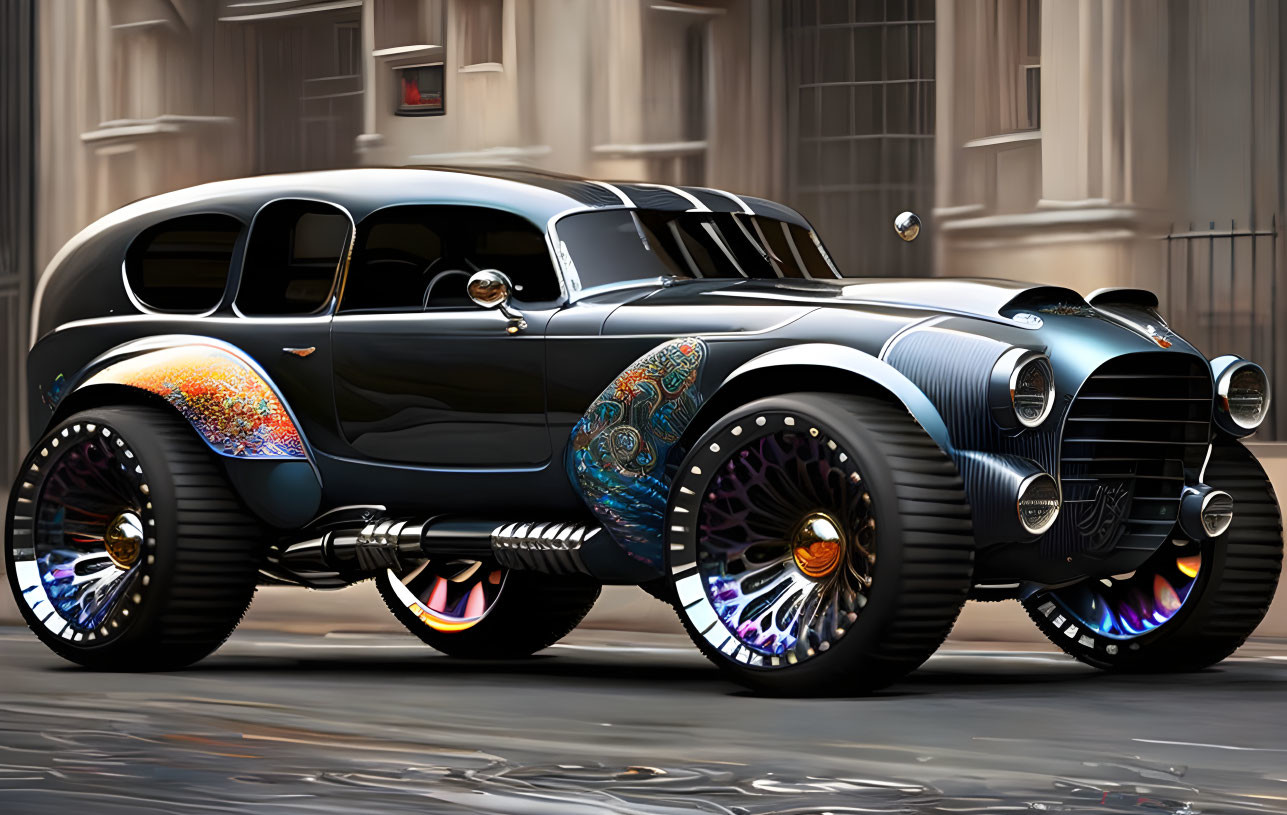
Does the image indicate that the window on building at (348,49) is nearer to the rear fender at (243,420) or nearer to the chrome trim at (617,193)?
the rear fender at (243,420)

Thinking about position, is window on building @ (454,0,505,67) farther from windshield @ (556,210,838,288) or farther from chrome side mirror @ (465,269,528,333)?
chrome side mirror @ (465,269,528,333)

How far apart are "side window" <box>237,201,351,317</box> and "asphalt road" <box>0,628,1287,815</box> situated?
1.47 meters

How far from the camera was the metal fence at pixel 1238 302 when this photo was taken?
17688mm

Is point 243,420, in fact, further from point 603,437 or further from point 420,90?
point 420,90

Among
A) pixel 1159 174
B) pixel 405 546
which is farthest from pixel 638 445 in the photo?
pixel 1159 174

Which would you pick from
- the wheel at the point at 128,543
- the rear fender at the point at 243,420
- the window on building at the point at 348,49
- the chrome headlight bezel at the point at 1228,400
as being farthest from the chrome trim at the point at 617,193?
the window on building at the point at 348,49

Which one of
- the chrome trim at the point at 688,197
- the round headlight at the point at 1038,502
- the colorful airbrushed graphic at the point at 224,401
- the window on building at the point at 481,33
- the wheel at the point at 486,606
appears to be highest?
the window on building at the point at 481,33

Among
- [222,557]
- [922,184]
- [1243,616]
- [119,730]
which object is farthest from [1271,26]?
[119,730]

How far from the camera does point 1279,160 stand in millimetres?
18172

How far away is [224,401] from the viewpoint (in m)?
10.3

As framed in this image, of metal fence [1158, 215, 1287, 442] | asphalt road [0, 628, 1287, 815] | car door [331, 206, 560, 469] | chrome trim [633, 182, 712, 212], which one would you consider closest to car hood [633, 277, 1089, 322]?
car door [331, 206, 560, 469]

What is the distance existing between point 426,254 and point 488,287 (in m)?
0.91

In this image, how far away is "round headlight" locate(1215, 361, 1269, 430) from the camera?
9.44 m

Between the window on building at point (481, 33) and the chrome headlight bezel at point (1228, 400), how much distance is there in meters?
14.0
